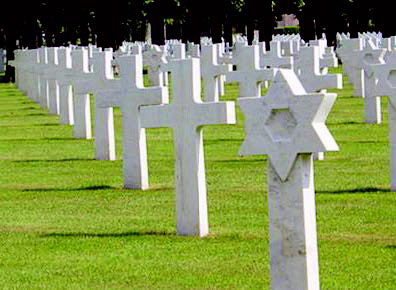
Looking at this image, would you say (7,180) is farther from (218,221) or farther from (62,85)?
(62,85)

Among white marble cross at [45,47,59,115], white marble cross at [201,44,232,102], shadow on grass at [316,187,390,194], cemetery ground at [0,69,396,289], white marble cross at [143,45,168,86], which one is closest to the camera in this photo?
cemetery ground at [0,69,396,289]

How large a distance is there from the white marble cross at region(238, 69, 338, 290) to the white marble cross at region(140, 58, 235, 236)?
353 cm

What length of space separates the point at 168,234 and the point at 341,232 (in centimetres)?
145

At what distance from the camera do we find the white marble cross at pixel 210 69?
27.8 meters

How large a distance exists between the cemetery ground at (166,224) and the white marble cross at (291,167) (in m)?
1.48

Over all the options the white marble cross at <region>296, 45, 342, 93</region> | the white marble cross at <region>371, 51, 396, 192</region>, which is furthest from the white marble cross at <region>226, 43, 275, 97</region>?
the white marble cross at <region>371, 51, 396, 192</region>

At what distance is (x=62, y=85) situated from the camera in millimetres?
25859

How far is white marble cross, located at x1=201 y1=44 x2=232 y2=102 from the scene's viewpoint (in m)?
27.8

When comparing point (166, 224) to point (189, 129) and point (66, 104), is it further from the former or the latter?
point (66, 104)

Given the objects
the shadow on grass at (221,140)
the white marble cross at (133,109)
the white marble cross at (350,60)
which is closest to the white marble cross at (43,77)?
the white marble cross at (350,60)

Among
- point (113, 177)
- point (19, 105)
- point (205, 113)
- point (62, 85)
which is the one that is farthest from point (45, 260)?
point (19, 105)

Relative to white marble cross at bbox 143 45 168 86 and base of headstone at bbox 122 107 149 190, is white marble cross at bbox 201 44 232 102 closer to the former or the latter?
white marble cross at bbox 143 45 168 86

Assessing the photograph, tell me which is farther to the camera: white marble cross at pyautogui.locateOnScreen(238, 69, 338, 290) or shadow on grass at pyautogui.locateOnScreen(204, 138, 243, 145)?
shadow on grass at pyautogui.locateOnScreen(204, 138, 243, 145)

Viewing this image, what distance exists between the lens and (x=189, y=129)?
1270cm
